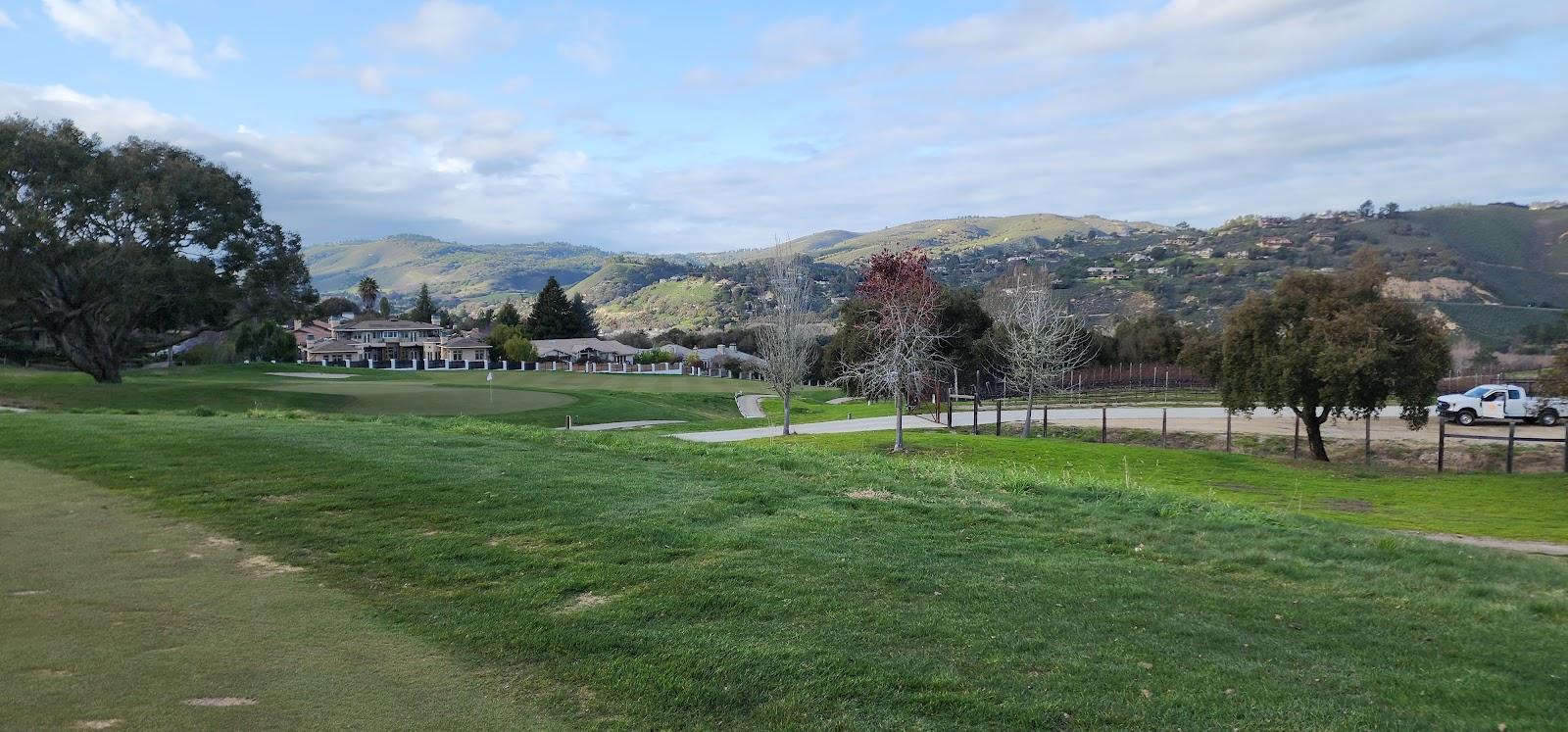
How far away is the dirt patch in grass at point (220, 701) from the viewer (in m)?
4.70

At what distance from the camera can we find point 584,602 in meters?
6.63

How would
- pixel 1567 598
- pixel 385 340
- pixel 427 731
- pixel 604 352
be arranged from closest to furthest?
pixel 427 731
pixel 1567 598
pixel 604 352
pixel 385 340

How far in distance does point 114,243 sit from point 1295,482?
143 feet

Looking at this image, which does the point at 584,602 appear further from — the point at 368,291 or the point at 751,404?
the point at 368,291

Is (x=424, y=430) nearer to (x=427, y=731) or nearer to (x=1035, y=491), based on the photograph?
(x=1035, y=491)

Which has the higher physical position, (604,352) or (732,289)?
(732,289)

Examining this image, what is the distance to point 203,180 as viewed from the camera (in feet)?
128

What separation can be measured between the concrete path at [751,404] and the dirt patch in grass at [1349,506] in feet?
97.4

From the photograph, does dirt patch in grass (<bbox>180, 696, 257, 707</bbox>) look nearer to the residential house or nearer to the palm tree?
the residential house

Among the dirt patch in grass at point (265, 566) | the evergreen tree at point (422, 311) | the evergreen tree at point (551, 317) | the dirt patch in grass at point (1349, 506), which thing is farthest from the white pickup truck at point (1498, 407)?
the evergreen tree at point (422, 311)

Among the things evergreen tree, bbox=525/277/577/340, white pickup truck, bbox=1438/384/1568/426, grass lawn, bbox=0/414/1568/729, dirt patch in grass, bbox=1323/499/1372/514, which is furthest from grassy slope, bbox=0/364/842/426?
evergreen tree, bbox=525/277/577/340

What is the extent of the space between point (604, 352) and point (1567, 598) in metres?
99.7

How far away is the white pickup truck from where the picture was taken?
35097 millimetres

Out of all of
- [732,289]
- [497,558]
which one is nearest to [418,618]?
[497,558]
